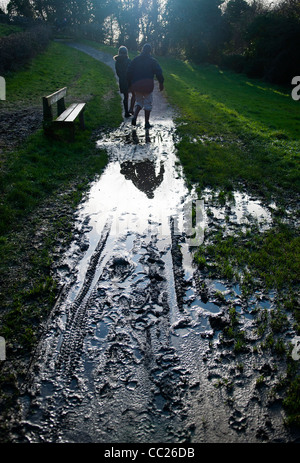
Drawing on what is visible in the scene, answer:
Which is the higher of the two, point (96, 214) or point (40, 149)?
point (40, 149)

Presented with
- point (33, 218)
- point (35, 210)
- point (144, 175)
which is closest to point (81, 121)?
point (144, 175)

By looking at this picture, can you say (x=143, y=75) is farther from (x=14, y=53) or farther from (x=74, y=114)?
(x=14, y=53)

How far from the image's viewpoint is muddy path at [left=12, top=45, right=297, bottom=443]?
2.41 meters

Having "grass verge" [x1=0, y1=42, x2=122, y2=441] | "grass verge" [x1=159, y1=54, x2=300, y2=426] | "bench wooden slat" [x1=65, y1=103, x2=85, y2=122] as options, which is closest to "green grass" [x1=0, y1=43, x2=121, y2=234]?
"grass verge" [x1=0, y1=42, x2=122, y2=441]

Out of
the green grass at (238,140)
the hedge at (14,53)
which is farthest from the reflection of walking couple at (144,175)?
the hedge at (14,53)

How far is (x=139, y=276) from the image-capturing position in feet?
13.1

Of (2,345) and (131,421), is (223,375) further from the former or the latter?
(2,345)

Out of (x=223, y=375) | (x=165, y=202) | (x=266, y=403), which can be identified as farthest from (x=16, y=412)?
(x=165, y=202)

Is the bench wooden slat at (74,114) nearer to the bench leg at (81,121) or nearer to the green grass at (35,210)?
the bench leg at (81,121)

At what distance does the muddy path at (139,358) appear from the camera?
2.41 meters

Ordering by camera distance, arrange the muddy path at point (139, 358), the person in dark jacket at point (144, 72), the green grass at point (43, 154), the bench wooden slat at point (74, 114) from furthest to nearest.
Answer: the person in dark jacket at point (144, 72) → the bench wooden slat at point (74, 114) → the green grass at point (43, 154) → the muddy path at point (139, 358)

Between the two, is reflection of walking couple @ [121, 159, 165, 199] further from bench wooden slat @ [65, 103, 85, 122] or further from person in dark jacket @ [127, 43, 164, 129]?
person in dark jacket @ [127, 43, 164, 129]

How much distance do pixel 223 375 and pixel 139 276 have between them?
158cm

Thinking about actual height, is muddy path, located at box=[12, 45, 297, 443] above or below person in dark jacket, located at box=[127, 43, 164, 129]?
below
